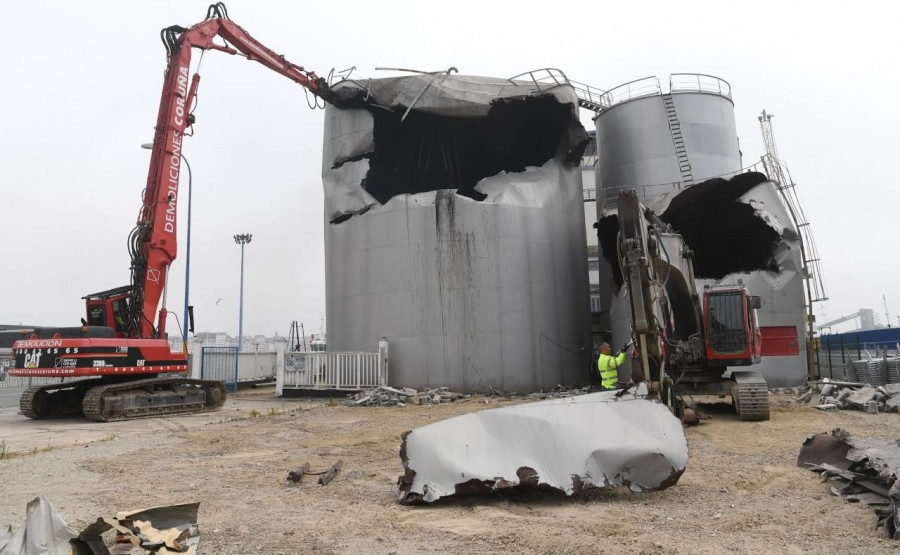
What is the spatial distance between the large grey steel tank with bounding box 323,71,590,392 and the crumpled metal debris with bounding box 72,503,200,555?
15.9 m

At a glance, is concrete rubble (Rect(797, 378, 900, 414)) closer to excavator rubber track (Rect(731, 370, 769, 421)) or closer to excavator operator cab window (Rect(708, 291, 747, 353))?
excavator rubber track (Rect(731, 370, 769, 421))

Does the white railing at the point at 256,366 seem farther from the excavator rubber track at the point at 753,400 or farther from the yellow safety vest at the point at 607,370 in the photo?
the excavator rubber track at the point at 753,400

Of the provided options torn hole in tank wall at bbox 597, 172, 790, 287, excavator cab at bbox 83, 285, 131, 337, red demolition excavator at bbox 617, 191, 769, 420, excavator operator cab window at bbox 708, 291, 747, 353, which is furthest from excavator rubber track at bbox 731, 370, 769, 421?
excavator cab at bbox 83, 285, 131, 337

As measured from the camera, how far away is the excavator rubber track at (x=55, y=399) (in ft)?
51.2

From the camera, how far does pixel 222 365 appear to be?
26.5 m

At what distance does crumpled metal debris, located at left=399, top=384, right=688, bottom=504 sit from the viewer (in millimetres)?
6164

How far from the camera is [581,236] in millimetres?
24484

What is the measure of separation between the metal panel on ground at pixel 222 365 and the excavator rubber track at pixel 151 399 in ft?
28.1

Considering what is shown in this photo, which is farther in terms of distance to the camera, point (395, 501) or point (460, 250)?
point (460, 250)

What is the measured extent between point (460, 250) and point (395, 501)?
49.8 ft

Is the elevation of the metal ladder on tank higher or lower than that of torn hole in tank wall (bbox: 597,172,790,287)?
higher

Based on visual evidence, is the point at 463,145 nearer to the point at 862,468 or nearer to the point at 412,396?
the point at 412,396

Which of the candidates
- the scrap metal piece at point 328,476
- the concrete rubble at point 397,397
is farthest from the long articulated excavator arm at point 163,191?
the scrap metal piece at point 328,476

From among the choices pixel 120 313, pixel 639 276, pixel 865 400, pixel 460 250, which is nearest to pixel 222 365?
pixel 120 313
